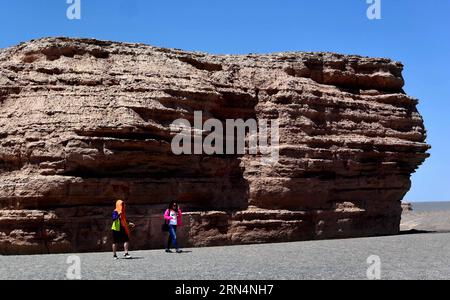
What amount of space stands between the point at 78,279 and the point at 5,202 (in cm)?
803

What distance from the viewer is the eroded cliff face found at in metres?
18.3

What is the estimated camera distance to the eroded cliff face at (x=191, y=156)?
60.2 ft

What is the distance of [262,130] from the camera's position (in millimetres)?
22578
